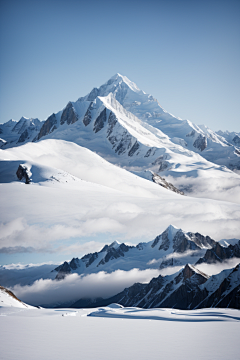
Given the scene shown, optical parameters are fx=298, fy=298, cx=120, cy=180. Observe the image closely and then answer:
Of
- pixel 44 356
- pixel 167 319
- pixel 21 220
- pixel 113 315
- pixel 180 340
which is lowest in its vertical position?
pixel 113 315

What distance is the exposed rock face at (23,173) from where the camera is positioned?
7194 centimetres

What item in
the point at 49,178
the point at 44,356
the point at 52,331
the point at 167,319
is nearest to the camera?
the point at 44,356

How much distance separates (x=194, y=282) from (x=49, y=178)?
11809cm

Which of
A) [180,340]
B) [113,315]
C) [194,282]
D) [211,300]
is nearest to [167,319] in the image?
[113,315]

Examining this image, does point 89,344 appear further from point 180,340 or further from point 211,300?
point 211,300

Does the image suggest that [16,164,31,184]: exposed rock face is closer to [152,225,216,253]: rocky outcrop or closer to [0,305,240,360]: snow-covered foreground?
[0,305,240,360]: snow-covered foreground

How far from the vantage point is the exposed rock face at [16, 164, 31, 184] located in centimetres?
7194

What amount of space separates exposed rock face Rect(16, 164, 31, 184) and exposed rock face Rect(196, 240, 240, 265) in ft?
405

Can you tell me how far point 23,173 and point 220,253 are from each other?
129454mm

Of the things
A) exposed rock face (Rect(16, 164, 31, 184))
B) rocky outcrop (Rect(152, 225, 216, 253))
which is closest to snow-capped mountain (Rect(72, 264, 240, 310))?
rocky outcrop (Rect(152, 225, 216, 253))

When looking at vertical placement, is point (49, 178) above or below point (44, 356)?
below

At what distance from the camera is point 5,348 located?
46.1 feet

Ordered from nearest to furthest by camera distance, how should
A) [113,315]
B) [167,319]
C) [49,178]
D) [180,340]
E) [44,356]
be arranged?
[44,356], [180,340], [167,319], [113,315], [49,178]

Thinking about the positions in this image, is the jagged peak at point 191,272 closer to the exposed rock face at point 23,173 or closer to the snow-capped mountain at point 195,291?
the snow-capped mountain at point 195,291
